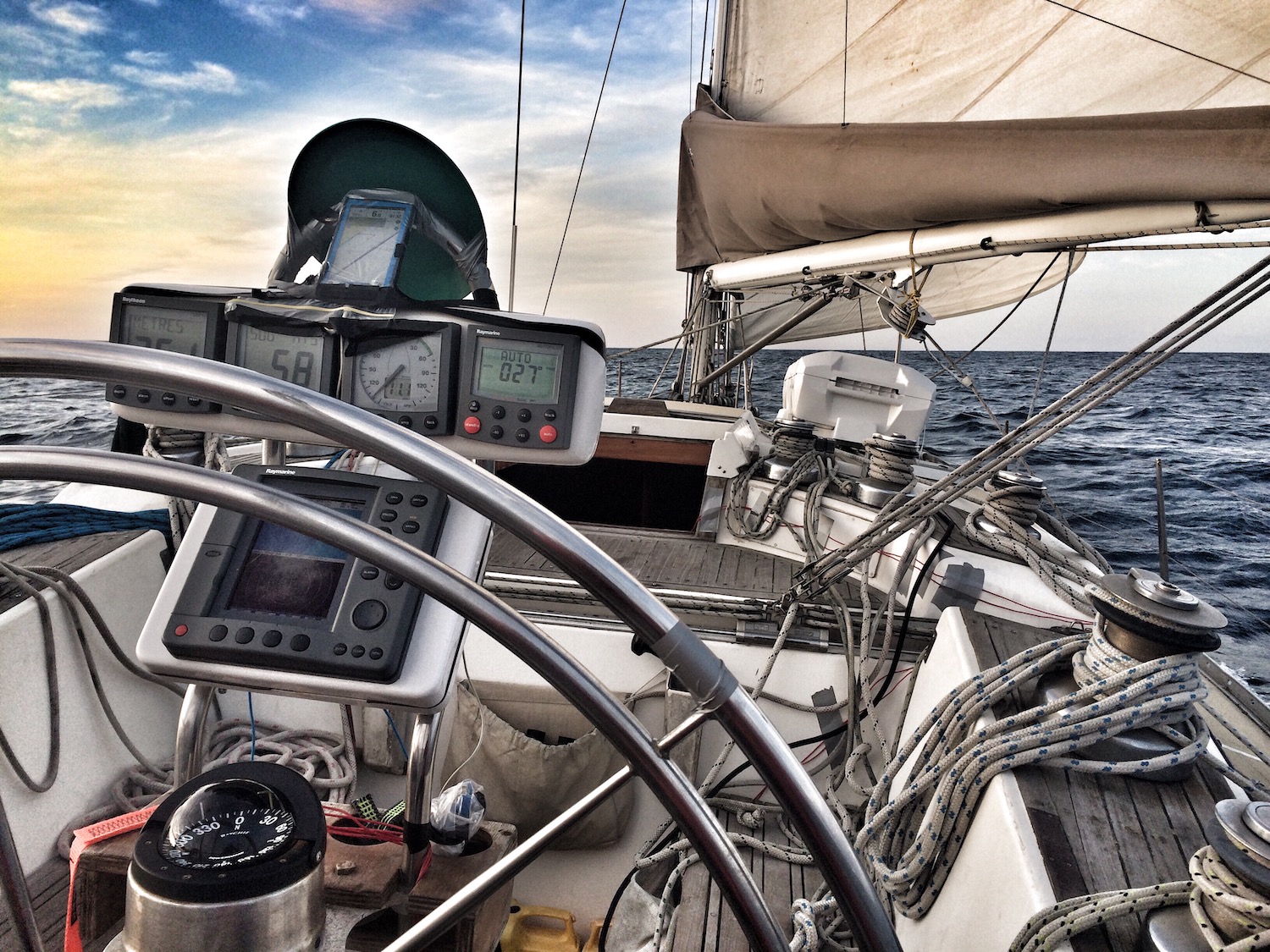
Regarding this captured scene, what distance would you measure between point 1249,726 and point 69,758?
3.13 meters

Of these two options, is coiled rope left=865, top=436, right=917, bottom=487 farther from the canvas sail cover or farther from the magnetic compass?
the magnetic compass

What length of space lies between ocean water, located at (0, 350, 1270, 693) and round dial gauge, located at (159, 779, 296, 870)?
471 mm

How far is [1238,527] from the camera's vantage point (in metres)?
9.09

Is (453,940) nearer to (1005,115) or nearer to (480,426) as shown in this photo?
(480,426)

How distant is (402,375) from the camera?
1190mm

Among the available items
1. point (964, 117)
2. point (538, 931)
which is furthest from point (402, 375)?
point (964, 117)

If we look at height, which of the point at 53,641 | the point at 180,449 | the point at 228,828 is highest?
the point at 180,449

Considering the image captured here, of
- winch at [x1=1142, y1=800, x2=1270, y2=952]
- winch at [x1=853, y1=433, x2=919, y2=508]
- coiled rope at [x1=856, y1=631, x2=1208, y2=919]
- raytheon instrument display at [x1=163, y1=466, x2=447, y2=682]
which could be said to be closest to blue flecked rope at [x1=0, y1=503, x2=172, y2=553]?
raytheon instrument display at [x1=163, y1=466, x2=447, y2=682]

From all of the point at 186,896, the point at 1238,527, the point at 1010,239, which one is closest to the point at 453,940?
the point at 186,896

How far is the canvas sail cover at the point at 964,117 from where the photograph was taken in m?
1.70

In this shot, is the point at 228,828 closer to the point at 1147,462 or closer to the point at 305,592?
the point at 305,592

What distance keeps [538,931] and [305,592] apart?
1.36 meters

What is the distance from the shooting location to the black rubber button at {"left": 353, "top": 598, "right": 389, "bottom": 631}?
1012 mm

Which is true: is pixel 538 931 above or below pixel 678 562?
below
